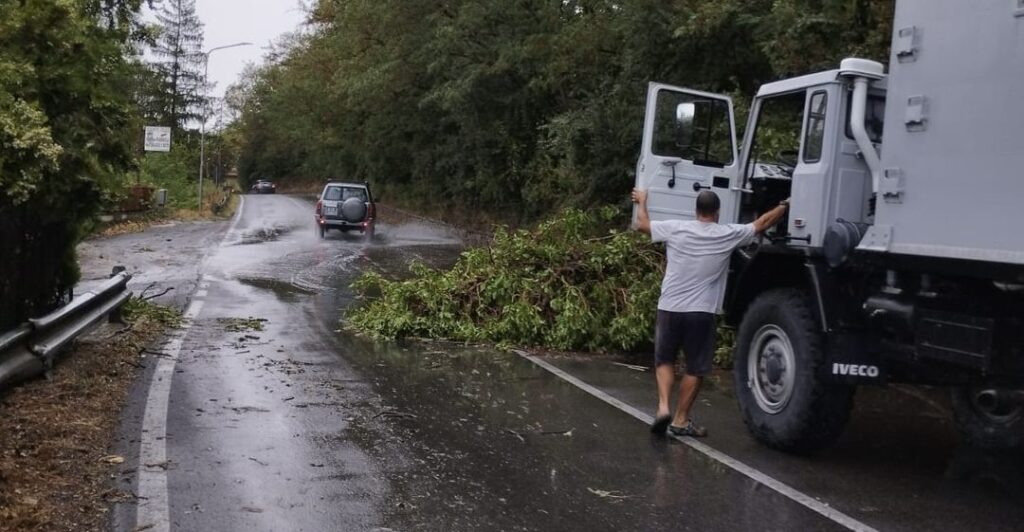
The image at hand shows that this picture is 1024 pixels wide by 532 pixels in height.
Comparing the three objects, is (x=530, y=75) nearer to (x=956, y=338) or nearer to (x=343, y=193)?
(x=343, y=193)

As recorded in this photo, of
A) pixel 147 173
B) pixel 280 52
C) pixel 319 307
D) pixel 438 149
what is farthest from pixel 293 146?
pixel 319 307

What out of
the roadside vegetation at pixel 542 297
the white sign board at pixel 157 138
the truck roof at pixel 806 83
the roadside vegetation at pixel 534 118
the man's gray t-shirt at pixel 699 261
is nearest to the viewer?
the truck roof at pixel 806 83

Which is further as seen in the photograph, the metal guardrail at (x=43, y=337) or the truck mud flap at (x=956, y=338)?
the metal guardrail at (x=43, y=337)

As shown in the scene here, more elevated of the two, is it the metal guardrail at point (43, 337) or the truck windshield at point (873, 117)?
the truck windshield at point (873, 117)

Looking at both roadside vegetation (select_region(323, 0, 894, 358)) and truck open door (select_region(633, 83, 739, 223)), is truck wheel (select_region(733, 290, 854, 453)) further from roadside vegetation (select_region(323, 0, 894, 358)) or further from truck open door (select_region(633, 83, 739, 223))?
roadside vegetation (select_region(323, 0, 894, 358))

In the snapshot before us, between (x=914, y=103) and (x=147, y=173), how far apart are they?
48925 millimetres

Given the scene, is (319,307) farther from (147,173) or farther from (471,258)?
(147,173)

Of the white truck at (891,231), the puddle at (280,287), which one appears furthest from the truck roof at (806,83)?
the puddle at (280,287)

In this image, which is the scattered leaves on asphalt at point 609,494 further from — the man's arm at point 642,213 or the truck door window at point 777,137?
the truck door window at point 777,137

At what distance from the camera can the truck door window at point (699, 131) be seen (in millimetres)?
8000

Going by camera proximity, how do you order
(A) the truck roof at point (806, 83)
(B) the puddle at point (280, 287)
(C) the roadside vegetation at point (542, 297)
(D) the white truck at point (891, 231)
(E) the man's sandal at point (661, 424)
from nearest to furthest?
(D) the white truck at point (891, 231) → (A) the truck roof at point (806, 83) → (E) the man's sandal at point (661, 424) → (C) the roadside vegetation at point (542, 297) → (B) the puddle at point (280, 287)

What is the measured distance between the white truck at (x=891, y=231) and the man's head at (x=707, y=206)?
43 centimetres

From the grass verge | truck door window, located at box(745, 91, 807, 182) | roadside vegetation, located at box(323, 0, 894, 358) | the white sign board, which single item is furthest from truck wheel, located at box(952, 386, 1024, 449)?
the white sign board

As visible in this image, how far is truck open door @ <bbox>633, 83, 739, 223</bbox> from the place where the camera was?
801cm
